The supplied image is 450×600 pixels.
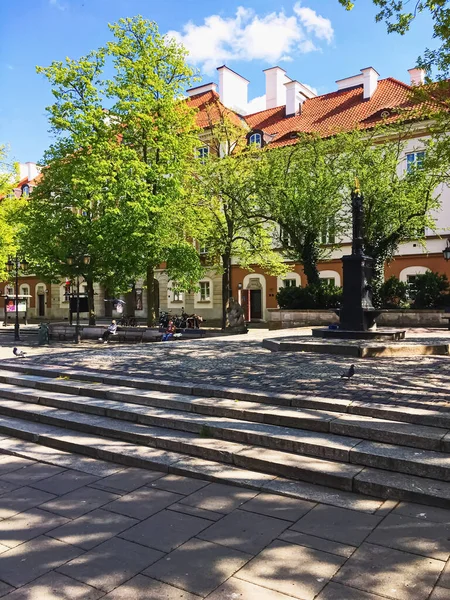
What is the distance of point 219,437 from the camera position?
18.9 ft

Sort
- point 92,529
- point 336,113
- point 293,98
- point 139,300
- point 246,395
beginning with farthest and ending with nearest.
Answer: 1. point 139,300
2. point 293,98
3. point 336,113
4. point 246,395
5. point 92,529

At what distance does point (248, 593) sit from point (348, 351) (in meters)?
8.12

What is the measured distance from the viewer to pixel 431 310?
18.8 meters

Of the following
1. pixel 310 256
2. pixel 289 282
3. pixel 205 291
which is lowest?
pixel 205 291

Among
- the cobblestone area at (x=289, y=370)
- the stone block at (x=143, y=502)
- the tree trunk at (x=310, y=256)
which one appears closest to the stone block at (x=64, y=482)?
the stone block at (x=143, y=502)

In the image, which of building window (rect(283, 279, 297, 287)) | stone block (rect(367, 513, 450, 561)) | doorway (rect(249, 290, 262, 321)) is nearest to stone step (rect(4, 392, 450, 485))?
stone block (rect(367, 513, 450, 561))

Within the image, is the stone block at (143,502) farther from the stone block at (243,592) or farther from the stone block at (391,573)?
the stone block at (391,573)

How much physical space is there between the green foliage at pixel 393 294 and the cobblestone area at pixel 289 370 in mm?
10619

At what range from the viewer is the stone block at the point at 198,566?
313 cm

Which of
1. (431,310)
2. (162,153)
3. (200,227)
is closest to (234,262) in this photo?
(200,227)

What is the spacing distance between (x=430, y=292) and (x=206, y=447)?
682 inches

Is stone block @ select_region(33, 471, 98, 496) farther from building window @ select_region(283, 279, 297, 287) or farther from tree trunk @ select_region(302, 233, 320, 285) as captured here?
building window @ select_region(283, 279, 297, 287)

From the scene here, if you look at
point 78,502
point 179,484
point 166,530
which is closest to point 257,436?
point 179,484

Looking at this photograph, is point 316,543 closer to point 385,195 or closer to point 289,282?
point 385,195
